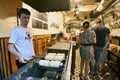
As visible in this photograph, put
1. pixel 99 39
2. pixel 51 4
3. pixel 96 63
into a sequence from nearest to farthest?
pixel 51 4, pixel 99 39, pixel 96 63

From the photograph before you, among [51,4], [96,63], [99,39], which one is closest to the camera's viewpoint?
[51,4]

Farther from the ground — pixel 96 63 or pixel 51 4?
pixel 51 4

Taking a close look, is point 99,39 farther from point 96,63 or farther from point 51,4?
point 51,4

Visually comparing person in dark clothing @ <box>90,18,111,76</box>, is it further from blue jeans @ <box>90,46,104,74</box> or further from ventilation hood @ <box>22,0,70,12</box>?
ventilation hood @ <box>22,0,70,12</box>

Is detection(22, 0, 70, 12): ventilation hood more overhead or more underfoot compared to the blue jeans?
more overhead

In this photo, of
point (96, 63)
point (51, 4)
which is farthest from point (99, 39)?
point (51, 4)

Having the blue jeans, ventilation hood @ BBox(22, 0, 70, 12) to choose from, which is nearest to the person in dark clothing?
the blue jeans

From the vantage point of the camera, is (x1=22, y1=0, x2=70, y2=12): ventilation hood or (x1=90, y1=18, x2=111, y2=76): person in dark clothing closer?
(x1=22, y1=0, x2=70, y2=12): ventilation hood

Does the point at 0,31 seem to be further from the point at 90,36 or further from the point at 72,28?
the point at 72,28

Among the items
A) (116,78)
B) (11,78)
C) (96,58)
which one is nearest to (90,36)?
(96,58)

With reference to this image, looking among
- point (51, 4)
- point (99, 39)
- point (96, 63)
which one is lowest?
point (96, 63)

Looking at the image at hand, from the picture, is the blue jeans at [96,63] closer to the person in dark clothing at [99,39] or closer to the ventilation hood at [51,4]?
the person in dark clothing at [99,39]

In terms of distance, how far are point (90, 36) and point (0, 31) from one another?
2101 mm

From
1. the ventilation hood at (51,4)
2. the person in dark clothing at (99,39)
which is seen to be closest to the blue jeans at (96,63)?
the person in dark clothing at (99,39)
